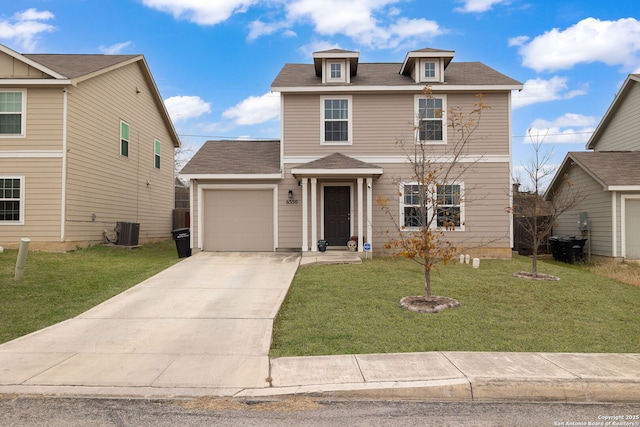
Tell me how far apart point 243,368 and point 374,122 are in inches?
423

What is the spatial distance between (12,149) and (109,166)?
10.5 ft

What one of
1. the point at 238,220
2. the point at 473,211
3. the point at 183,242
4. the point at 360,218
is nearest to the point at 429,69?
the point at 473,211

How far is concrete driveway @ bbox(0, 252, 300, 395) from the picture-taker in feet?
15.1

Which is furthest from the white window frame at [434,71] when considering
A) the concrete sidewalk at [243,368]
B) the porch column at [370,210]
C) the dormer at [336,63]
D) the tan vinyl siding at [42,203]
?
the tan vinyl siding at [42,203]

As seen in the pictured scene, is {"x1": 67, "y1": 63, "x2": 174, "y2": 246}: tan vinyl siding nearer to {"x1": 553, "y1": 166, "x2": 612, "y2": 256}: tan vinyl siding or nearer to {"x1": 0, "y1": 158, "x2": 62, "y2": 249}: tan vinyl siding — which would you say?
{"x1": 0, "y1": 158, "x2": 62, "y2": 249}: tan vinyl siding

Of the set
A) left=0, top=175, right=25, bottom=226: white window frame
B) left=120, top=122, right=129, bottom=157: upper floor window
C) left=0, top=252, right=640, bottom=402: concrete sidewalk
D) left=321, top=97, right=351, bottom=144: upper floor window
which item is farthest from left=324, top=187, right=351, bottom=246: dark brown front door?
left=0, top=175, right=25, bottom=226: white window frame

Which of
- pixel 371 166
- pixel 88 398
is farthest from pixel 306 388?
pixel 371 166

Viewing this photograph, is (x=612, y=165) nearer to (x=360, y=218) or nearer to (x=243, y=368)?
(x=360, y=218)

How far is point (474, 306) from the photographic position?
7.49 metres

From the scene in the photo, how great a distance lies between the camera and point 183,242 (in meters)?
13.8

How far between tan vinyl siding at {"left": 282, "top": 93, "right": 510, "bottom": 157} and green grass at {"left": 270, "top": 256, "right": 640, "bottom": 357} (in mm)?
5181

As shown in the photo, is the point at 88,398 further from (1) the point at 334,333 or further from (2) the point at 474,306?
(2) the point at 474,306

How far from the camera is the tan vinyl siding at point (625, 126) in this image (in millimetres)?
18125

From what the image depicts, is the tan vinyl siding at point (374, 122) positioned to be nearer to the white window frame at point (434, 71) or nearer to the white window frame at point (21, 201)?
the white window frame at point (434, 71)
